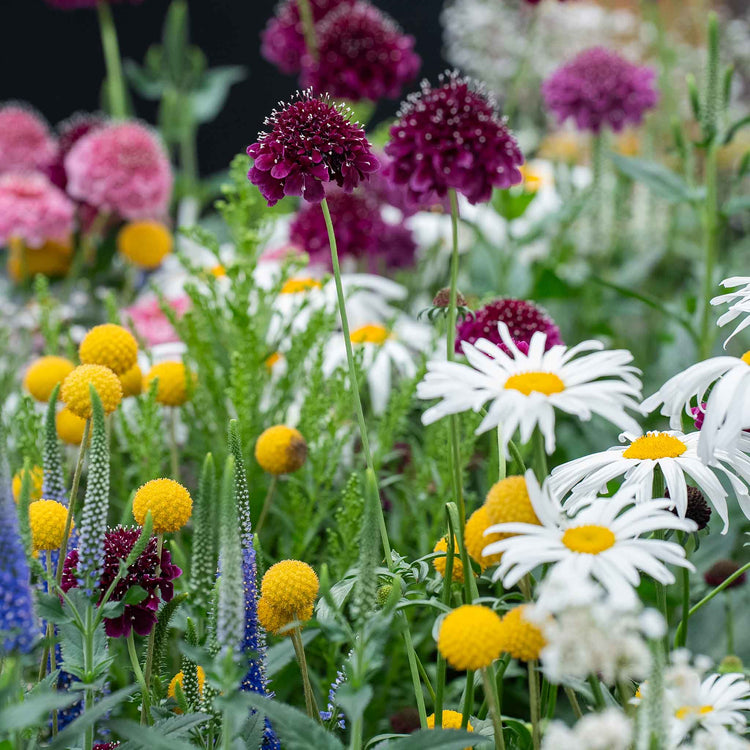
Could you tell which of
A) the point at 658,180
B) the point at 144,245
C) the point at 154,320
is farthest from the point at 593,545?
the point at 144,245

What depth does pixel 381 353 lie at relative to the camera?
0.96 metres

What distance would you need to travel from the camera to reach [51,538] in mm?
455

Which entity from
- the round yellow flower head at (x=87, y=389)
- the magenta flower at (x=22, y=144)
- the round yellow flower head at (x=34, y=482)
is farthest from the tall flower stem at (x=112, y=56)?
A: the round yellow flower head at (x=87, y=389)

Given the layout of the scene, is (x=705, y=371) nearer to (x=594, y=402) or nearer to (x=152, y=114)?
(x=594, y=402)

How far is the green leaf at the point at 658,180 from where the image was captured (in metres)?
1.00

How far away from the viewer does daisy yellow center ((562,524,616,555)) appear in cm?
35

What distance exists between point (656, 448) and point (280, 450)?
0.80ft

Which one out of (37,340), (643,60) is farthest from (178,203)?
(643,60)

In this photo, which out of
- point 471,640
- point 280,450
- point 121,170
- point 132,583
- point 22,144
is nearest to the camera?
point 471,640

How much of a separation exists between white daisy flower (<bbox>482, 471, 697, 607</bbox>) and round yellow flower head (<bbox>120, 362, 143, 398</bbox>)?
381 mm

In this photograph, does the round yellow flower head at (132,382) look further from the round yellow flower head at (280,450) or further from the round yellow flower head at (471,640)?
the round yellow flower head at (471,640)

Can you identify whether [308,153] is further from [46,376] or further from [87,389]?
[46,376]

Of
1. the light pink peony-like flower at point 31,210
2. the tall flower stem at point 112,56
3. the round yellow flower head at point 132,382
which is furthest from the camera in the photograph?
the tall flower stem at point 112,56

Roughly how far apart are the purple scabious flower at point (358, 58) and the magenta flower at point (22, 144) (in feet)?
1.94
